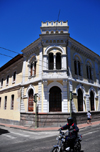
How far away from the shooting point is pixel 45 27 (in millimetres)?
14641

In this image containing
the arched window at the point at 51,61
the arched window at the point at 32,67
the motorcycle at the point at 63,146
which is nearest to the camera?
the motorcycle at the point at 63,146

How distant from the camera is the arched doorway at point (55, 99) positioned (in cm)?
1293

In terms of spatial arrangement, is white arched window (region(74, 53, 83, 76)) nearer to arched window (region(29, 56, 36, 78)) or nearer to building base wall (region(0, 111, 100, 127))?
building base wall (region(0, 111, 100, 127))

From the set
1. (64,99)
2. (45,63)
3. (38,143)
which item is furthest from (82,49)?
(38,143)

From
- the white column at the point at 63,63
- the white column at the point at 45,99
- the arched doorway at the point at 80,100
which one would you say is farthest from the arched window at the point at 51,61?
the arched doorway at the point at 80,100

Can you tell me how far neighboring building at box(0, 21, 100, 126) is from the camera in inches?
510

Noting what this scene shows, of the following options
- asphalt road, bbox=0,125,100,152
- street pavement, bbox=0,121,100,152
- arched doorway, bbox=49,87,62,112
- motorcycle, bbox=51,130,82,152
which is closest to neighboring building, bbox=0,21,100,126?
arched doorway, bbox=49,87,62,112

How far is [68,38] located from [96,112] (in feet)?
33.8

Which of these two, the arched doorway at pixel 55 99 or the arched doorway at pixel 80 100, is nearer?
the arched doorway at pixel 55 99

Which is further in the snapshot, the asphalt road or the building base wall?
the building base wall

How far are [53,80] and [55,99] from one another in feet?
6.78

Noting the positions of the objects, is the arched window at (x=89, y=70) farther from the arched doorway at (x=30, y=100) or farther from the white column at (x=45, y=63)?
the arched doorway at (x=30, y=100)

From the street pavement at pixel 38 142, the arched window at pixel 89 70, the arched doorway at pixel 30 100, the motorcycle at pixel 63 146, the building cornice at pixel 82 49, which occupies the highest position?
the building cornice at pixel 82 49

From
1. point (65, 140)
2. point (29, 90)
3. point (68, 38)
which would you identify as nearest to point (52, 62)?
point (68, 38)
